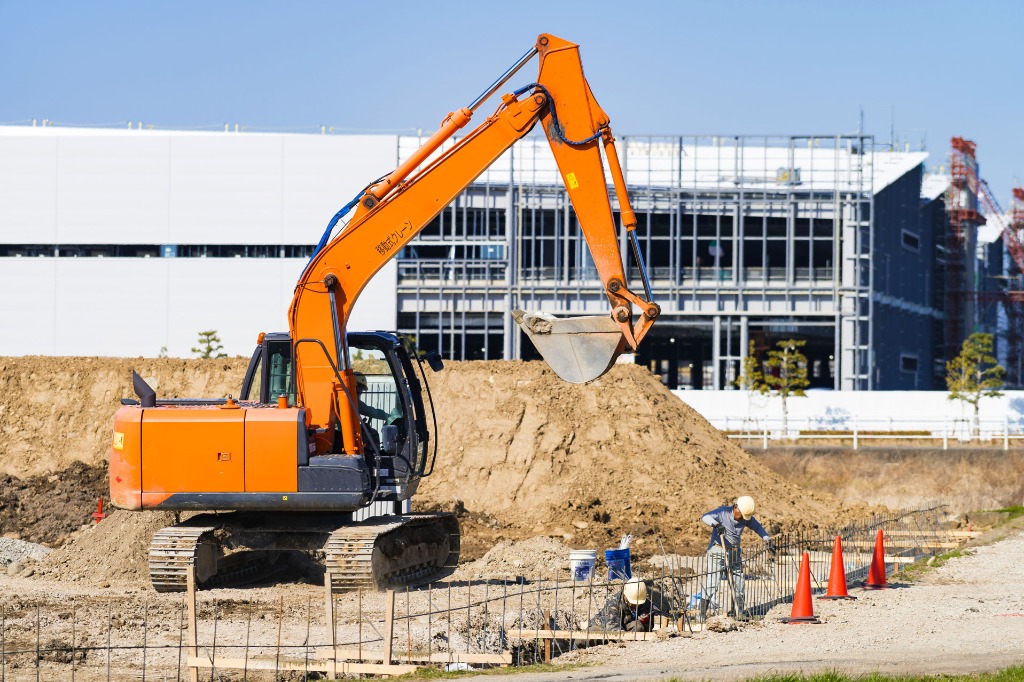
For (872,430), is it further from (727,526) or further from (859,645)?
(859,645)

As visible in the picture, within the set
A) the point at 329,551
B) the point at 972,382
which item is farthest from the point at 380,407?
the point at 972,382

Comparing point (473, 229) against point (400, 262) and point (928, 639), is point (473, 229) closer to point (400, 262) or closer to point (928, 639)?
point (400, 262)

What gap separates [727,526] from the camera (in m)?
14.9

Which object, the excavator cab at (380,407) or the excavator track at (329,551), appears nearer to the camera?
the excavator track at (329,551)

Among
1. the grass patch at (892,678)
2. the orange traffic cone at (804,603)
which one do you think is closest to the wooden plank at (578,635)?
the orange traffic cone at (804,603)

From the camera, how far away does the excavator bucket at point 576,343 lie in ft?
48.1

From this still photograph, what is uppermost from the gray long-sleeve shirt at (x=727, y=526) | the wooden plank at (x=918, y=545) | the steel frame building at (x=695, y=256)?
the steel frame building at (x=695, y=256)

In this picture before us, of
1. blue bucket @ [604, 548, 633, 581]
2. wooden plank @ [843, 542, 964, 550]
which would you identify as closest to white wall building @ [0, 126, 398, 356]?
wooden plank @ [843, 542, 964, 550]

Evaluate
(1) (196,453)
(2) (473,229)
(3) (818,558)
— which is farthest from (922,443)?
(1) (196,453)

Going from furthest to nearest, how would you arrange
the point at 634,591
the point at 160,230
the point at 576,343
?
the point at 160,230
the point at 576,343
the point at 634,591

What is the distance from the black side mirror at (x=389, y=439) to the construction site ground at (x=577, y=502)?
186 centimetres

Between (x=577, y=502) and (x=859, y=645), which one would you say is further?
(x=577, y=502)

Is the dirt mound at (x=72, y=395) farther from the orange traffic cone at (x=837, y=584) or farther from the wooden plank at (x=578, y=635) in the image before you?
the orange traffic cone at (x=837, y=584)

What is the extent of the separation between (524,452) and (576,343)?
1250 centimetres
